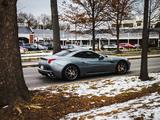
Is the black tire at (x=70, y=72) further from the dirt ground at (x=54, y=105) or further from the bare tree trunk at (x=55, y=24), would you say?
the bare tree trunk at (x=55, y=24)

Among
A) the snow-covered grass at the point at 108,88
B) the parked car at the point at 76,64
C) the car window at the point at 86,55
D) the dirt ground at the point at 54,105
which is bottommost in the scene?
the dirt ground at the point at 54,105

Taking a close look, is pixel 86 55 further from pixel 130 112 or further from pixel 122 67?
pixel 130 112

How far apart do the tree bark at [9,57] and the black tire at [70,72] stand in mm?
5121

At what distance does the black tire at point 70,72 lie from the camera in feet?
43.1

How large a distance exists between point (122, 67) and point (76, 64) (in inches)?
107

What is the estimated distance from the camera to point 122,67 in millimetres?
15180

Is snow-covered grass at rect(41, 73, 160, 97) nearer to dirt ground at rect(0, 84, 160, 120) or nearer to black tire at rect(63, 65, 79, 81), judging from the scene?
dirt ground at rect(0, 84, 160, 120)

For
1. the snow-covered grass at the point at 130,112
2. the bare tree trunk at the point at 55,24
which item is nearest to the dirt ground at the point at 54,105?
the snow-covered grass at the point at 130,112

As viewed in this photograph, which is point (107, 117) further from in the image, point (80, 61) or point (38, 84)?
point (80, 61)

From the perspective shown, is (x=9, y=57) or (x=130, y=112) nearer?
(x=130, y=112)

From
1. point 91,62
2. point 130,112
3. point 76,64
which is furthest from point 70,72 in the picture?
point 130,112

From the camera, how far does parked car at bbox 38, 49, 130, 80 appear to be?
515 inches

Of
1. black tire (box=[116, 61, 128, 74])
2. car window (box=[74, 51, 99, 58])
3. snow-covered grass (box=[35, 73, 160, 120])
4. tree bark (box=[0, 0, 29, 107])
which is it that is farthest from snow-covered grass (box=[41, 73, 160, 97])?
black tire (box=[116, 61, 128, 74])

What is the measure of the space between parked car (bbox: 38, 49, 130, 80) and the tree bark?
16.5ft
